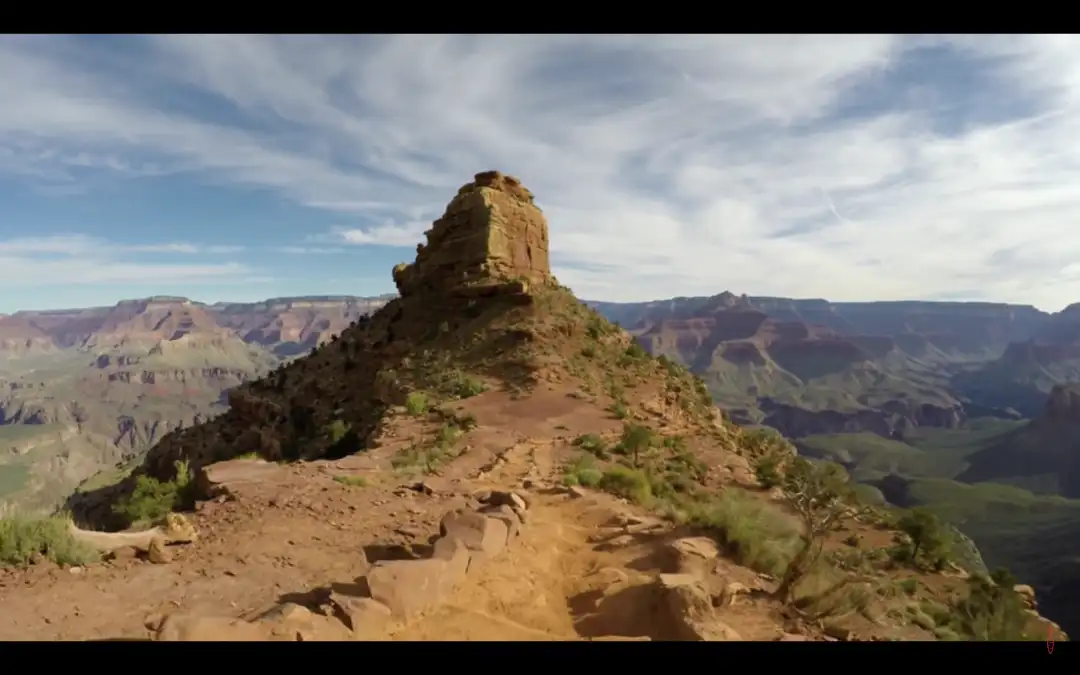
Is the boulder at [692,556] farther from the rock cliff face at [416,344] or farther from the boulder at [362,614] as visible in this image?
the rock cliff face at [416,344]

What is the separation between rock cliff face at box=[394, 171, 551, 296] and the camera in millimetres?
35406

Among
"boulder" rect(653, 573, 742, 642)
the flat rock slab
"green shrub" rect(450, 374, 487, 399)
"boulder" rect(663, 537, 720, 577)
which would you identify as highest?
"green shrub" rect(450, 374, 487, 399)

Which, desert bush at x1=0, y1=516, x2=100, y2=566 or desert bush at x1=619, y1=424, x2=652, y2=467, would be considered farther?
desert bush at x1=619, y1=424, x2=652, y2=467

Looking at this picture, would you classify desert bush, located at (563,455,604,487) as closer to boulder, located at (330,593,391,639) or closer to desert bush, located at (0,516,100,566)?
boulder, located at (330,593,391,639)

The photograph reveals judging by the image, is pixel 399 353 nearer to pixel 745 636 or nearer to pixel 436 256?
pixel 436 256

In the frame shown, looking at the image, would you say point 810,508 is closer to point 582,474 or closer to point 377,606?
point 377,606

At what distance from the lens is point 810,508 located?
8.13 metres

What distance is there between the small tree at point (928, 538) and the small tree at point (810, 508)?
4.93 ft

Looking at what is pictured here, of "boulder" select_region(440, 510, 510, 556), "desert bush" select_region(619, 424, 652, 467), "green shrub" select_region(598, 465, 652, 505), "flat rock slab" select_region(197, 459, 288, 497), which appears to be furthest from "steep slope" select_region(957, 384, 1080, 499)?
"flat rock slab" select_region(197, 459, 288, 497)

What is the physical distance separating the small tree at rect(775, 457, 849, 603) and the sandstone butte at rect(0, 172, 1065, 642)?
260mm

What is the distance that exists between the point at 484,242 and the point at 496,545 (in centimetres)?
2749

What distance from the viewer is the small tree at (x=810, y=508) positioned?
309 inches

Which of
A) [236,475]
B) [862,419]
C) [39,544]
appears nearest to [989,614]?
[39,544]
